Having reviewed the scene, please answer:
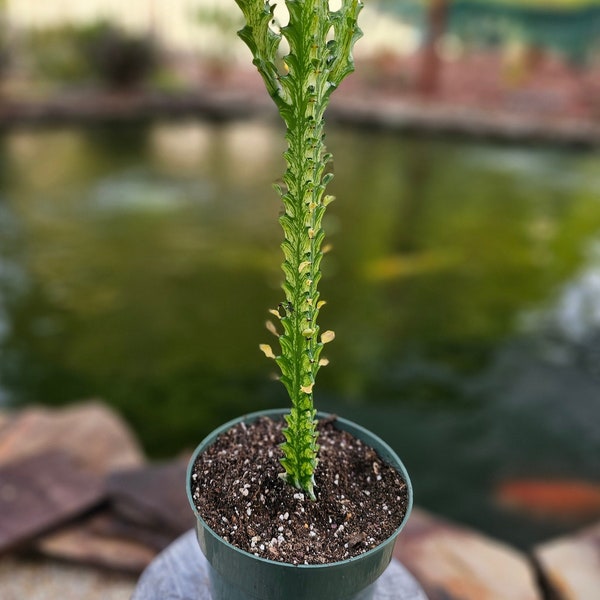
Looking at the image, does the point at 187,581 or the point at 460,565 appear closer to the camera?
the point at 187,581

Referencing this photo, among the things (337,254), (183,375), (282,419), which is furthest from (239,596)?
(337,254)

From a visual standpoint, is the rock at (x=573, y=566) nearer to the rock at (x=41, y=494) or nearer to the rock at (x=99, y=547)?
the rock at (x=99, y=547)

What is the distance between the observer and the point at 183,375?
386 cm

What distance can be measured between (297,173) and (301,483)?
62 centimetres

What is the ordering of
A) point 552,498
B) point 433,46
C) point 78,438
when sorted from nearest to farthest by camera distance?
point 78,438
point 552,498
point 433,46

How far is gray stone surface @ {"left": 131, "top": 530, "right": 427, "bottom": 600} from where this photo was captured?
1512 millimetres

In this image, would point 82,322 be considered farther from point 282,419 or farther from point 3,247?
point 282,419

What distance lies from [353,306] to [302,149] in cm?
349

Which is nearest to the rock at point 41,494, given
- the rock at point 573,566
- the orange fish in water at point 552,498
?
→ the rock at point 573,566

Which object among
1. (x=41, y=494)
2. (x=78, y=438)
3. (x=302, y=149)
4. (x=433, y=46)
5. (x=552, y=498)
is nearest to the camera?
(x=302, y=149)

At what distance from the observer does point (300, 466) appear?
4.43 feet

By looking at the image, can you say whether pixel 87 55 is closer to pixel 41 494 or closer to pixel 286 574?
pixel 41 494

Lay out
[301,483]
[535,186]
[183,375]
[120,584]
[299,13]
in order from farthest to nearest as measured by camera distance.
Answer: [535,186] → [183,375] → [120,584] → [301,483] → [299,13]

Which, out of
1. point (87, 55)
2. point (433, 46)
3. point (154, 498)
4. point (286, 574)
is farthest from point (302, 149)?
point (87, 55)
